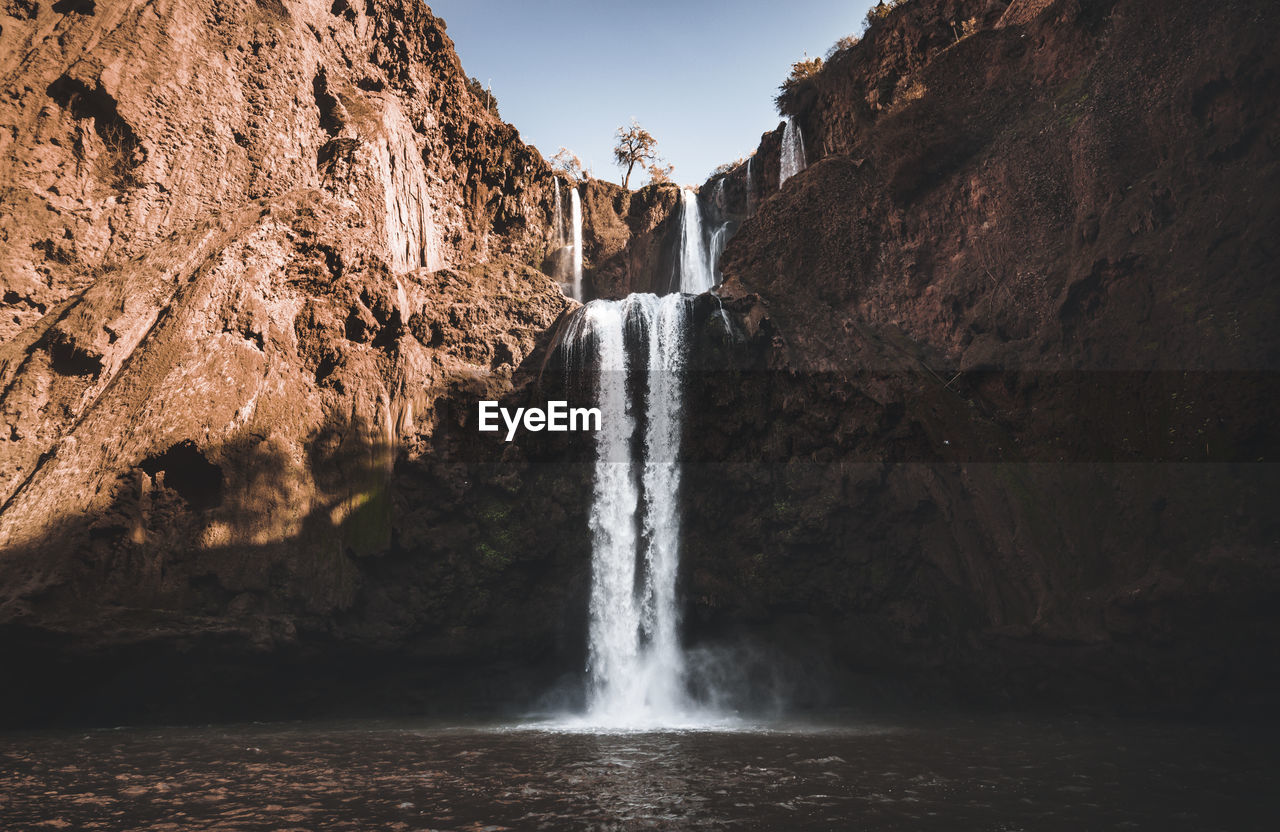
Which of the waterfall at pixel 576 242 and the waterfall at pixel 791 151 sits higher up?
the waterfall at pixel 791 151

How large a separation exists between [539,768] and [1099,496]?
1200 cm

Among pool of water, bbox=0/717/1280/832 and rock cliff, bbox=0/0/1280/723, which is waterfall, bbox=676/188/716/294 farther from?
pool of water, bbox=0/717/1280/832

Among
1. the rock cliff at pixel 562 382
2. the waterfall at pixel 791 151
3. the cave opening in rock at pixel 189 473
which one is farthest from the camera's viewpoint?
the waterfall at pixel 791 151

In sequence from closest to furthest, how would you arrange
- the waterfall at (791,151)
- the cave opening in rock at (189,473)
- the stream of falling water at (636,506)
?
the cave opening in rock at (189,473) → the stream of falling water at (636,506) → the waterfall at (791,151)

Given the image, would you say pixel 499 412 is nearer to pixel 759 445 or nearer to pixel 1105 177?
pixel 759 445

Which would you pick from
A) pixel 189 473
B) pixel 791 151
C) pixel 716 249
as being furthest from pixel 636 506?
pixel 791 151

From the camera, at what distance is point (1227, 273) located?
12.9 m

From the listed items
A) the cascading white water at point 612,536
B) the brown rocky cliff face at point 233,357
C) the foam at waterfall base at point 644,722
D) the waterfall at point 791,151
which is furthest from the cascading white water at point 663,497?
the waterfall at point 791,151

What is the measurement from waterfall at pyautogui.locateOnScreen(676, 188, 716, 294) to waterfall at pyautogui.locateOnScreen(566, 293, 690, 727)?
28.9 ft

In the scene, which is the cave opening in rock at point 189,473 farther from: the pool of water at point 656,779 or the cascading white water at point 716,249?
the cascading white water at point 716,249

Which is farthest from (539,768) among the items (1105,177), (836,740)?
(1105,177)

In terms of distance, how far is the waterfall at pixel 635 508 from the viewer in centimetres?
1800

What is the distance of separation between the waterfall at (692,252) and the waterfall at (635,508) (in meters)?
8.81

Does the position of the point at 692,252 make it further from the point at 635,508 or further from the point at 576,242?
the point at 635,508
